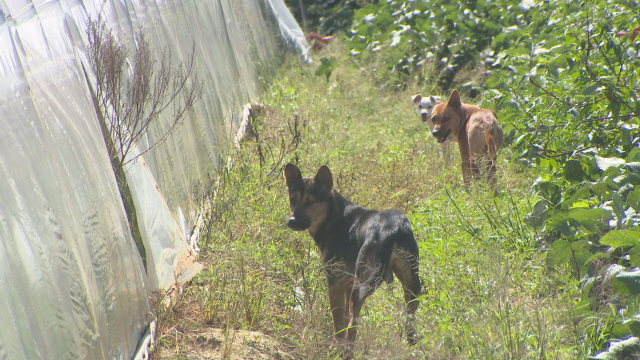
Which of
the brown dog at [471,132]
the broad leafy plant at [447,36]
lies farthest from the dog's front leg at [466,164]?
the broad leafy plant at [447,36]

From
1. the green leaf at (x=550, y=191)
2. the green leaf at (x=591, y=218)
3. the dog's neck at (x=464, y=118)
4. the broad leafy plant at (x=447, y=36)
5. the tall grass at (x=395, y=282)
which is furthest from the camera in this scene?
the broad leafy plant at (x=447, y=36)

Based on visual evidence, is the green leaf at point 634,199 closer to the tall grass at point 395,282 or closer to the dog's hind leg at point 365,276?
the tall grass at point 395,282

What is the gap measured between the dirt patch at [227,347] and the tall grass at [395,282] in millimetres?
38

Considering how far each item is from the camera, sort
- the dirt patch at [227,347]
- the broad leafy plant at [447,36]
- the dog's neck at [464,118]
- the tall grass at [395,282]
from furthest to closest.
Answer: the broad leafy plant at [447,36] → the dog's neck at [464,118] → the dirt patch at [227,347] → the tall grass at [395,282]

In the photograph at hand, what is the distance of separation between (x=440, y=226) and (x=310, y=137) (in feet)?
11.4

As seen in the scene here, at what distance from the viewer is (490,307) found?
378 centimetres

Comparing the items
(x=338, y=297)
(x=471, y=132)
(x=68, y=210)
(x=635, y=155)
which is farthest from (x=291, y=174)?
(x=471, y=132)

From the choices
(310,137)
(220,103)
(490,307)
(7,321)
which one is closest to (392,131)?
(310,137)

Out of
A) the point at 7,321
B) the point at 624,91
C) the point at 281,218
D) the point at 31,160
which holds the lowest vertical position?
the point at 281,218

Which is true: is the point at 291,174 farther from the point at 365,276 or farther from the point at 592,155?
the point at 592,155

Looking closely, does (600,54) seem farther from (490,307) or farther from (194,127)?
(194,127)

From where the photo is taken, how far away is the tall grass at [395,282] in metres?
3.73

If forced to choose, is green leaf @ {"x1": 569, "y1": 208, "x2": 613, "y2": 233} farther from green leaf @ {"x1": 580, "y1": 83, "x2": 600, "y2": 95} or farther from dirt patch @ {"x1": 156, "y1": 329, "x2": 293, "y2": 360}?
dirt patch @ {"x1": 156, "y1": 329, "x2": 293, "y2": 360}

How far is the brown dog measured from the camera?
7262mm
